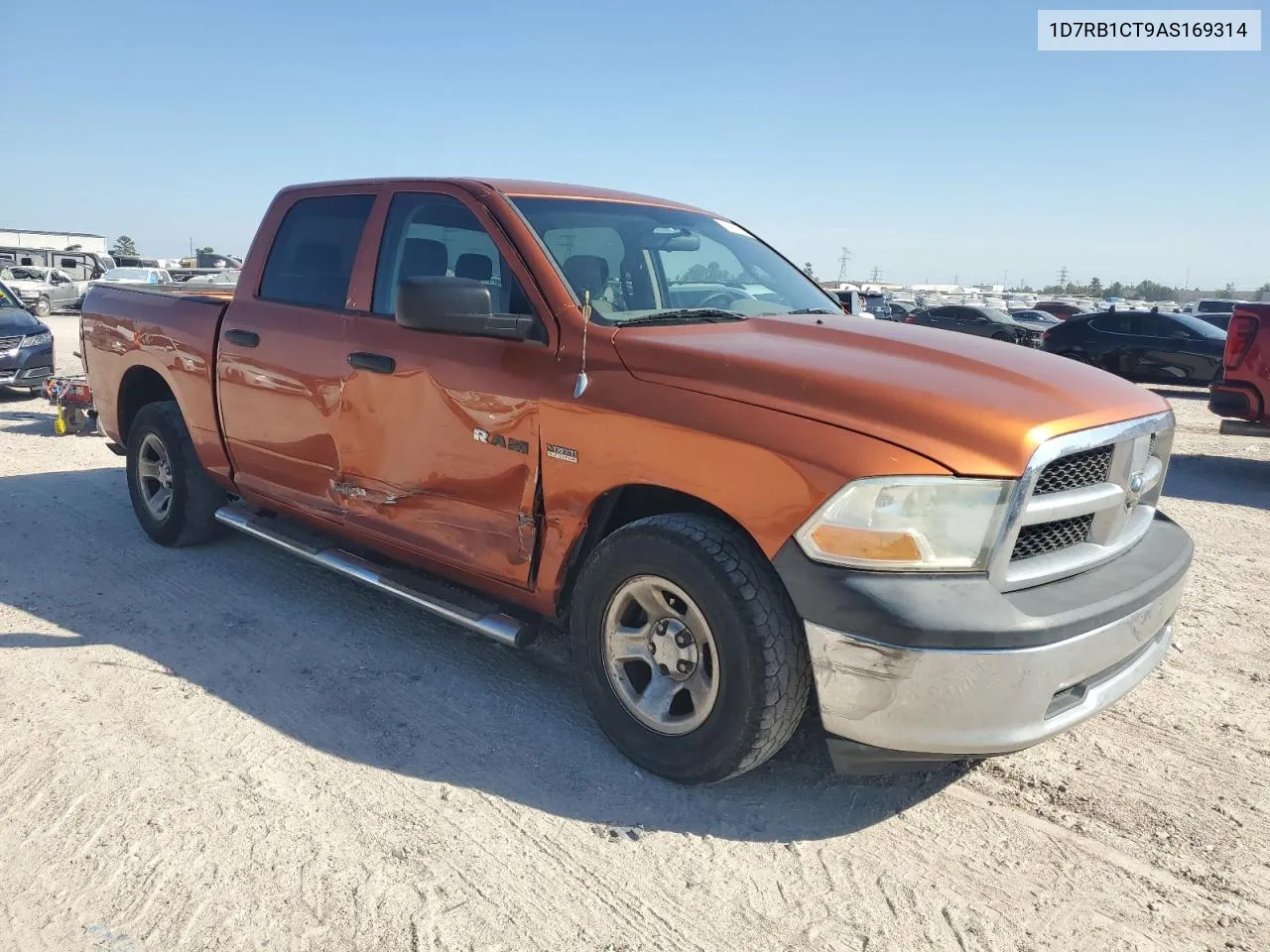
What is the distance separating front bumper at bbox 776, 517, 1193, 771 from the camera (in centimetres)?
249

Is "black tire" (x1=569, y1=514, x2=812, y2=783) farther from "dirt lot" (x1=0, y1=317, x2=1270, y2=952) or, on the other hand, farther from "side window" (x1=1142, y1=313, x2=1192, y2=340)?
"side window" (x1=1142, y1=313, x2=1192, y2=340)

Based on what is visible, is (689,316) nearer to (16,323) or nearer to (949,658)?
(949,658)

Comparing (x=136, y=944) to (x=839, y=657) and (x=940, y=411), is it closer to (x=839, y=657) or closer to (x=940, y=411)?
(x=839, y=657)

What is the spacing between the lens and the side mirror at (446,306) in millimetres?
3217

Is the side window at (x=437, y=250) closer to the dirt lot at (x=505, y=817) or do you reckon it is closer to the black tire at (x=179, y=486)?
the dirt lot at (x=505, y=817)

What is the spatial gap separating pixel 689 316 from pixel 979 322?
22.6 metres

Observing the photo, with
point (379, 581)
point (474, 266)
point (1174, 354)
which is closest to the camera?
point (474, 266)

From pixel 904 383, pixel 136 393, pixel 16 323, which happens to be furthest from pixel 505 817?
pixel 16 323

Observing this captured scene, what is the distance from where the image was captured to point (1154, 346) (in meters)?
16.8

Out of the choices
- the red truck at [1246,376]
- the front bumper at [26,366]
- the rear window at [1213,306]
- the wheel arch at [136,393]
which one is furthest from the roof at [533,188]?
the rear window at [1213,306]

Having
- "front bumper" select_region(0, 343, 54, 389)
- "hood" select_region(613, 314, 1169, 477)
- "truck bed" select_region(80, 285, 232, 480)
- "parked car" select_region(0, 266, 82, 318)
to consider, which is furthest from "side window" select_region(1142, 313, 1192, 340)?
"parked car" select_region(0, 266, 82, 318)

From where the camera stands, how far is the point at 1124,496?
2.98 meters

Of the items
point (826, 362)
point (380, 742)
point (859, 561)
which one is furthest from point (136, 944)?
point (826, 362)

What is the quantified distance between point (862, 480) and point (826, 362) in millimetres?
569
